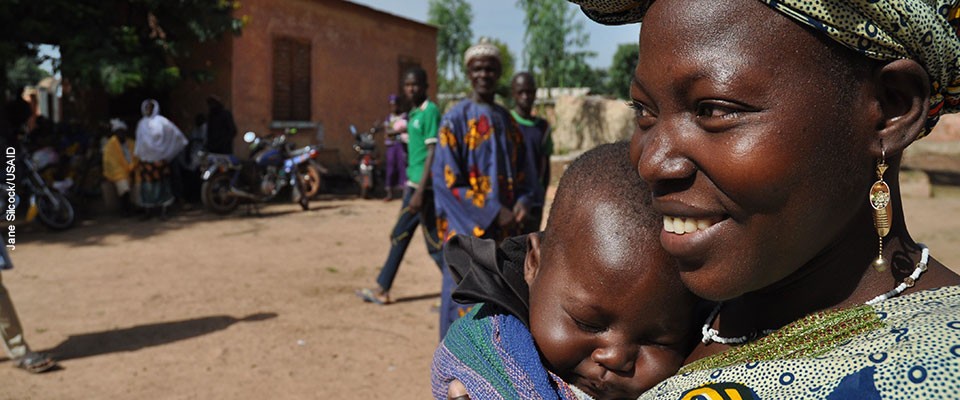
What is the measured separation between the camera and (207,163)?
11203mm

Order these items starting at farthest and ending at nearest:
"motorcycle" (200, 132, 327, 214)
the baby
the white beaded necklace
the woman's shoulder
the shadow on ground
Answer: "motorcycle" (200, 132, 327, 214), the shadow on ground, the baby, the white beaded necklace, the woman's shoulder

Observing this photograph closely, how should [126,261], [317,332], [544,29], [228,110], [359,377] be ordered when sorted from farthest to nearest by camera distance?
[544,29] < [228,110] < [126,261] < [317,332] < [359,377]

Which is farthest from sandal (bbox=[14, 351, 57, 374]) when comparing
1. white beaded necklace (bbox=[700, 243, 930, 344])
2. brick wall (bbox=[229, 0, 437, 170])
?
brick wall (bbox=[229, 0, 437, 170])

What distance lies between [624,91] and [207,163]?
21.1 m

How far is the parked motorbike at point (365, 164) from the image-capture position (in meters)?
13.3

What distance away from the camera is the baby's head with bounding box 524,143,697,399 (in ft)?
4.71

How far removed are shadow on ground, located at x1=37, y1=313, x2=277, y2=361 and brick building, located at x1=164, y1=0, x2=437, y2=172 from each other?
7381 mm

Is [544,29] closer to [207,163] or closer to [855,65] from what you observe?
[207,163]

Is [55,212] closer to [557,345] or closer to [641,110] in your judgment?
[557,345]

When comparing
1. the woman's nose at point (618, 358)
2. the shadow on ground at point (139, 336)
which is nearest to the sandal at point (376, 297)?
the shadow on ground at point (139, 336)

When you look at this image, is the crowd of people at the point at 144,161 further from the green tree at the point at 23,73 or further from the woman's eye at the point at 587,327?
the woman's eye at the point at 587,327

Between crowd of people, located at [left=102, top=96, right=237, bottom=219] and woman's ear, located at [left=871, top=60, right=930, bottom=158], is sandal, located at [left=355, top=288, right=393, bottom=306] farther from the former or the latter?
crowd of people, located at [left=102, top=96, right=237, bottom=219]

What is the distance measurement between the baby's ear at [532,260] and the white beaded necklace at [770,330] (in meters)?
0.37

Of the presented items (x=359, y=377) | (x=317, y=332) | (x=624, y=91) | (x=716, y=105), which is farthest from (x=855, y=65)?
(x=624, y=91)
